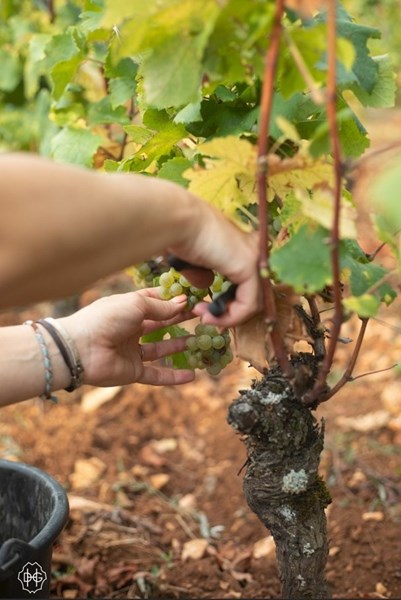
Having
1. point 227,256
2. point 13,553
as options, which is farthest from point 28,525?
point 227,256

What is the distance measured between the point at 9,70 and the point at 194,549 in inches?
98.2

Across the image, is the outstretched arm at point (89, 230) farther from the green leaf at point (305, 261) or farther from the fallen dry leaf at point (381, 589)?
the fallen dry leaf at point (381, 589)

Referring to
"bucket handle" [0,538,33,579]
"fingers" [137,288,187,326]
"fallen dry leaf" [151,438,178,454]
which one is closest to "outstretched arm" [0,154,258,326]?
"fingers" [137,288,187,326]

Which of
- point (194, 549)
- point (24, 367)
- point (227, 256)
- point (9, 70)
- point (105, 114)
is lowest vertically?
point (194, 549)

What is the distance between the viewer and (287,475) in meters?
1.65

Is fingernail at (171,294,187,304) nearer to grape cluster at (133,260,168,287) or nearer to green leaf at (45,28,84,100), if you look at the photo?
grape cluster at (133,260,168,287)

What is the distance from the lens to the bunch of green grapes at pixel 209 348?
5.58 feet

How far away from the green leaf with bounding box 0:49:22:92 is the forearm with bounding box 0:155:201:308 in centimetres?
296

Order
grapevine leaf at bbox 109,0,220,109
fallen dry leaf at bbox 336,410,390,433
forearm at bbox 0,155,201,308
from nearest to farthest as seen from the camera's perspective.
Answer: forearm at bbox 0,155,201,308 → grapevine leaf at bbox 109,0,220,109 → fallen dry leaf at bbox 336,410,390,433

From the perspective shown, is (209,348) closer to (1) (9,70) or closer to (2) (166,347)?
(2) (166,347)

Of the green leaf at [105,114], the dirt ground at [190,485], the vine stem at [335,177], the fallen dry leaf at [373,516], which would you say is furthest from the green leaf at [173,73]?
the fallen dry leaf at [373,516]

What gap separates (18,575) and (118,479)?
1.37m

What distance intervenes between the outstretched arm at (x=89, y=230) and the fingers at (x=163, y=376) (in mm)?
522

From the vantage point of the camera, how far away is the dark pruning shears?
4.50 ft
